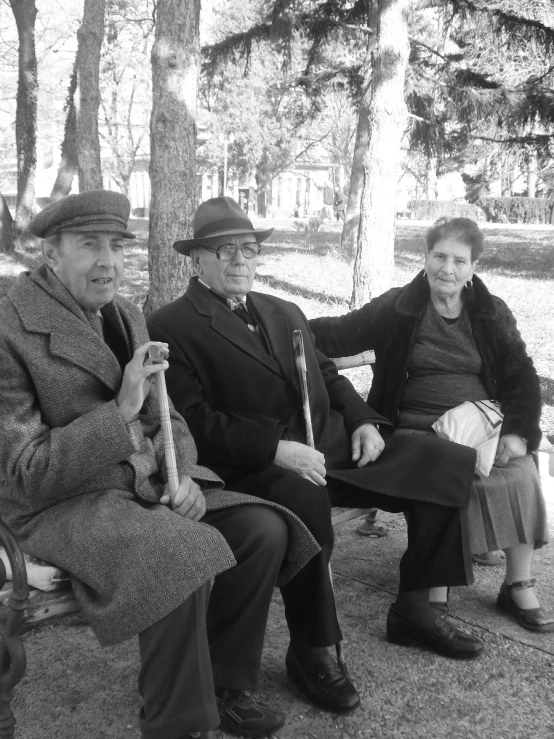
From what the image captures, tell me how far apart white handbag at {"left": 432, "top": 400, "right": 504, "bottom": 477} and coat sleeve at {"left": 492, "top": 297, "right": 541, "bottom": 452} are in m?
0.04

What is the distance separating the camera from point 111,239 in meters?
2.53

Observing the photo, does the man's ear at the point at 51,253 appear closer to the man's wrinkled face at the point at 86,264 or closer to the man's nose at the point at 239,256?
the man's wrinkled face at the point at 86,264

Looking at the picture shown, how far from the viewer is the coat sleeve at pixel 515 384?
3.31 meters

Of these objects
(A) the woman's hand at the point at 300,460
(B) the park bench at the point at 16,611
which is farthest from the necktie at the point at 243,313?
(B) the park bench at the point at 16,611

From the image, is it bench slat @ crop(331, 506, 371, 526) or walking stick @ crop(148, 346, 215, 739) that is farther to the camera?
bench slat @ crop(331, 506, 371, 526)

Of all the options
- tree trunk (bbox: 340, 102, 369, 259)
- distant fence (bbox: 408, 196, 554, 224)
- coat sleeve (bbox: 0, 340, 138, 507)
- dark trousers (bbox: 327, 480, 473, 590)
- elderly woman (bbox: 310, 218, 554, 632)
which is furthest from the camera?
distant fence (bbox: 408, 196, 554, 224)

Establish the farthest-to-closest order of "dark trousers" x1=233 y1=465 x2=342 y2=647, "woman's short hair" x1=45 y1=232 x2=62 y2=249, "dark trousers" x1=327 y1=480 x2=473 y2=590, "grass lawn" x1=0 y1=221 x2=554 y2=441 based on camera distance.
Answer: "grass lawn" x1=0 y1=221 x2=554 y2=441 → "dark trousers" x1=327 y1=480 x2=473 y2=590 → "dark trousers" x1=233 y1=465 x2=342 y2=647 → "woman's short hair" x1=45 y1=232 x2=62 y2=249

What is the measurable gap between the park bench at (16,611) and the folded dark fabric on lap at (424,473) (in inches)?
44.7

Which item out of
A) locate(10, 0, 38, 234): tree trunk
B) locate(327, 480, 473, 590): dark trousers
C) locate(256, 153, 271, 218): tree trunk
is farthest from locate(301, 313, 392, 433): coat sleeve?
locate(256, 153, 271, 218): tree trunk

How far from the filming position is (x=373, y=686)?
9.04ft

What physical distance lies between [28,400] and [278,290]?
29.2ft

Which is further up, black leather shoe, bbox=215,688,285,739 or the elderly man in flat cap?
the elderly man in flat cap

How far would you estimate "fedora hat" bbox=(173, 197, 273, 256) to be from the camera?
10.2 ft

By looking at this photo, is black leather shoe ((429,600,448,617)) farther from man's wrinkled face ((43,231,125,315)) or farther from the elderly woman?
man's wrinkled face ((43,231,125,315))
